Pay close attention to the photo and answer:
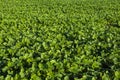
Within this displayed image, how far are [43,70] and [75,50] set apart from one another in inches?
61.8

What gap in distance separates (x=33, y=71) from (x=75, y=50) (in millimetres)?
1696

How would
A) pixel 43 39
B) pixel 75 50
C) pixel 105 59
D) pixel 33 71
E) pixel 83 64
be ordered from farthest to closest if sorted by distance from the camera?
pixel 43 39
pixel 75 50
pixel 105 59
pixel 83 64
pixel 33 71

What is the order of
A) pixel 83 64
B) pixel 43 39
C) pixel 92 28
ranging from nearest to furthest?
pixel 83 64
pixel 43 39
pixel 92 28

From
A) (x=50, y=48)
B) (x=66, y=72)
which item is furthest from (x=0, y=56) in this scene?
(x=66, y=72)

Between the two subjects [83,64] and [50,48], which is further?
[50,48]

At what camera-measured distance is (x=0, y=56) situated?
19.8 feet

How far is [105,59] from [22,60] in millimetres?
Answer: 2036

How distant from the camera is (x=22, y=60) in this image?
18.8ft

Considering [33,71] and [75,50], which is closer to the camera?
[33,71]

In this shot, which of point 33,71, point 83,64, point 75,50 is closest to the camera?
point 33,71

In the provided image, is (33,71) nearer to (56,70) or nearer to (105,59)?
(56,70)

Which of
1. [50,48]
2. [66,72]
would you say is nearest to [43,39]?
[50,48]

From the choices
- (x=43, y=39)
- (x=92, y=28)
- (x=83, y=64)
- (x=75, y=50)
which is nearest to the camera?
(x=83, y=64)

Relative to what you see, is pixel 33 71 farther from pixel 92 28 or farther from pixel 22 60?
pixel 92 28
